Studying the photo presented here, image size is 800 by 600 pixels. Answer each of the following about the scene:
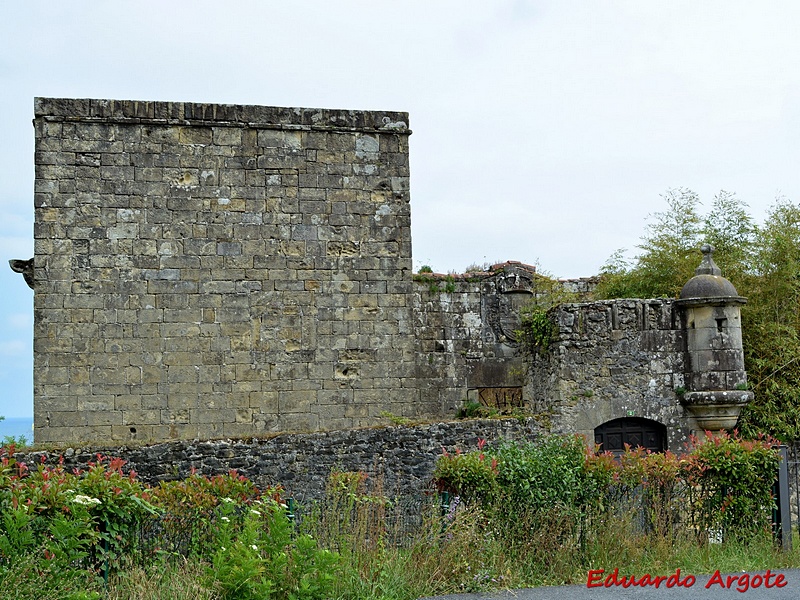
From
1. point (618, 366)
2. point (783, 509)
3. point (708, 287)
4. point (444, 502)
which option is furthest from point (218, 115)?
point (783, 509)

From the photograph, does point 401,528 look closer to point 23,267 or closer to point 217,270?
point 217,270

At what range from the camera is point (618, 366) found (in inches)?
502

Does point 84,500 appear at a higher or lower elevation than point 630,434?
higher

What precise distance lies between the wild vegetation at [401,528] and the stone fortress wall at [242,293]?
3593 millimetres

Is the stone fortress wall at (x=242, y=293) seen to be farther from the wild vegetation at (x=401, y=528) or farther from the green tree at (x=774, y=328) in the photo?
the wild vegetation at (x=401, y=528)

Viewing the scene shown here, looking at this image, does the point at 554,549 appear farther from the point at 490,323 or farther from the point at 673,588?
the point at 490,323

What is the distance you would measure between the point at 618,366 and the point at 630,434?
39.5 inches

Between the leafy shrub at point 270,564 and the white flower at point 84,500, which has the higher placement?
the white flower at point 84,500

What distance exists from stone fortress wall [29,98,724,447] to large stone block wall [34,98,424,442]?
2 centimetres

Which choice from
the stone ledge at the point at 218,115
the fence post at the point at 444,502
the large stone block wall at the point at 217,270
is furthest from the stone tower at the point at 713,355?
the fence post at the point at 444,502

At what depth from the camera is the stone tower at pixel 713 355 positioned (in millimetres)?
12688

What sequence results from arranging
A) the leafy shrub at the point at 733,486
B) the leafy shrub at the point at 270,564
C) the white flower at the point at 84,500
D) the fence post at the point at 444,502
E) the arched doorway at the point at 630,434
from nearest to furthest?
the leafy shrub at the point at 270,564 → the white flower at the point at 84,500 → the fence post at the point at 444,502 → the leafy shrub at the point at 733,486 → the arched doorway at the point at 630,434

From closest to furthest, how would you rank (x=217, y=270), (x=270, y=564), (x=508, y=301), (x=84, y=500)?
1. (x=84, y=500)
2. (x=270, y=564)
3. (x=217, y=270)
4. (x=508, y=301)

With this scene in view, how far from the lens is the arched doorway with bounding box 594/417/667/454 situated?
12.7m
